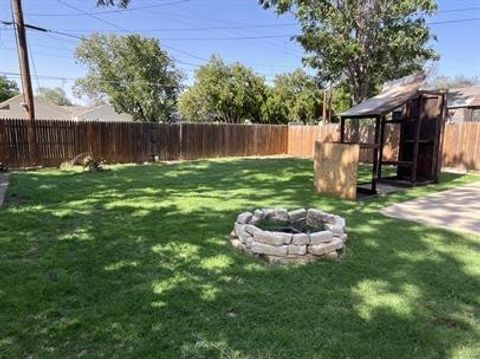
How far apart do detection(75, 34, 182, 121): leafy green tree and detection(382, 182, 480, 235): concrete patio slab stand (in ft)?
87.6

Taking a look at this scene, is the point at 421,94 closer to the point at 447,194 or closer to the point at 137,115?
the point at 447,194

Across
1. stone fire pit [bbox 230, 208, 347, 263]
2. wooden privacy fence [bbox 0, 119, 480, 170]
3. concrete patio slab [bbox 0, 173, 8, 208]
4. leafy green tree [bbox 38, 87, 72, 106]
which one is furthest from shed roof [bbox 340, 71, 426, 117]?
leafy green tree [bbox 38, 87, 72, 106]

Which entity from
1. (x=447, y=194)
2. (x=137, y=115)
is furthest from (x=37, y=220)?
(x=137, y=115)

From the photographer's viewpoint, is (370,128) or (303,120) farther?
(303,120)

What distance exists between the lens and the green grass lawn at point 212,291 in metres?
2.45

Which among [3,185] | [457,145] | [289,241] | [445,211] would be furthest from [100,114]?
[289,241]

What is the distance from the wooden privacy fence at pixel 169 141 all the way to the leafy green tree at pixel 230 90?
11057 millimetres

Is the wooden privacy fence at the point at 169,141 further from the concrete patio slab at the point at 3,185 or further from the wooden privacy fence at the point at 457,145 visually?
the concrete patio slab at the point at 3,185

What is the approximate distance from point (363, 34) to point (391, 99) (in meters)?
6.53

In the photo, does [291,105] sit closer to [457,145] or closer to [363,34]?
[363,34]

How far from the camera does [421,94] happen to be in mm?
8250

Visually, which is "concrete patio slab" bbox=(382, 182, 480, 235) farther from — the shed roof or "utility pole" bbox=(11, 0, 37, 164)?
"utility pole" bbox=(11, 0, 37, 164)

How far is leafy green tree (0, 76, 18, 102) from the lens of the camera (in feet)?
148

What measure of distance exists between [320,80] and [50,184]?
37.7 feet
